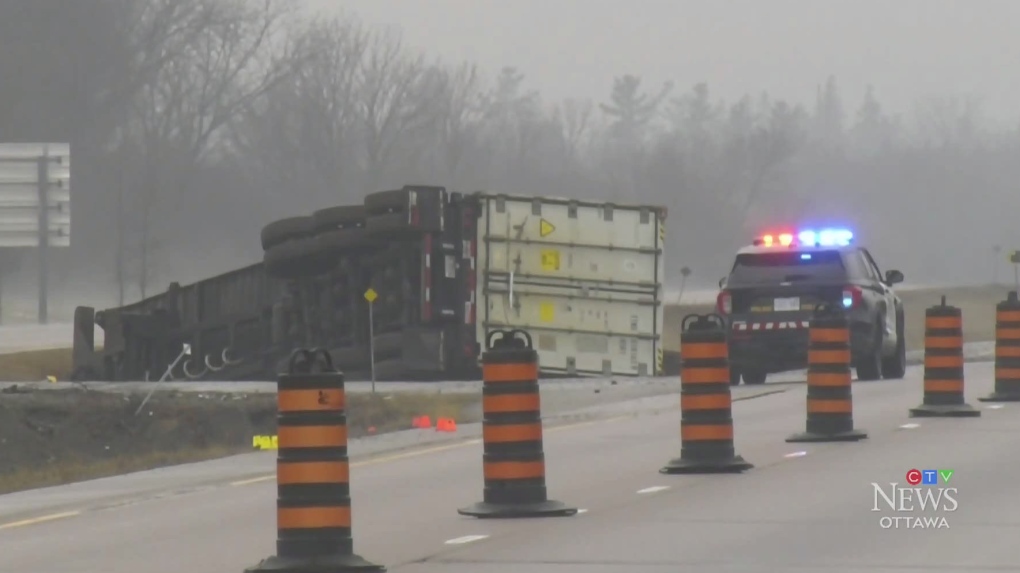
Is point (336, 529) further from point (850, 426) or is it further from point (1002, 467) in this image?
point (850, 426)

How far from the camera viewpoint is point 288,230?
107ft

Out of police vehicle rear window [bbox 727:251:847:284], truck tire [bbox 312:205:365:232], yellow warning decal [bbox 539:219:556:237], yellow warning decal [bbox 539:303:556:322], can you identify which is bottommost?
yellow warning decal [bbox 539:303:556:322]

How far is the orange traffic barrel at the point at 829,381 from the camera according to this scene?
694 inches

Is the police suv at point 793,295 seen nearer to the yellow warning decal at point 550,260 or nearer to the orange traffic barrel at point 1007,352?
the orange traffic barrel at point 1007,352

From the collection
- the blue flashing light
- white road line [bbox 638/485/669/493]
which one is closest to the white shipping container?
the blue flashing light

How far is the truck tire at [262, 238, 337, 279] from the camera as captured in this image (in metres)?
31.9

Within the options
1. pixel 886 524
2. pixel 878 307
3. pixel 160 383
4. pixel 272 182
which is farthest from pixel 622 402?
pixel 272 182

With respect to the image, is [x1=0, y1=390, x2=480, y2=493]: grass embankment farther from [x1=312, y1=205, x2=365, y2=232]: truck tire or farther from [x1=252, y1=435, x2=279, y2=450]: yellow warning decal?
[x1=312, y1=205, x2=365, y2=232]: truck tire

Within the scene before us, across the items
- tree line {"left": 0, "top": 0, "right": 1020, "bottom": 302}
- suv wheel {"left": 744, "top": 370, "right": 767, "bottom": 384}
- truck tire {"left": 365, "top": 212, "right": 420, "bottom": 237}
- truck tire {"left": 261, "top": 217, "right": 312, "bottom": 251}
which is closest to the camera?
suv wheel {"left": 744, "top": 370, "right": 767, "bottom": 384}

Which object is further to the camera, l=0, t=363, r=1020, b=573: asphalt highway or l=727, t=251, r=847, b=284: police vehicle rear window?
l=727, t=251, r=847, b=284: police vehicle rear window

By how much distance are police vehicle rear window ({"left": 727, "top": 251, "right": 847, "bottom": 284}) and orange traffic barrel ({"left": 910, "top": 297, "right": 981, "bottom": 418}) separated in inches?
233

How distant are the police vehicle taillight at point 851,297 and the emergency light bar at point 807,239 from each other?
0.64 metres

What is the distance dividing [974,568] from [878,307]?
16780 mm

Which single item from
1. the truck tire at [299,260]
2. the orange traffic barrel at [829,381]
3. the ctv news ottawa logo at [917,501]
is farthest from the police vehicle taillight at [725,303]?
the ctv news ottawa logo at [917,501]
